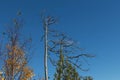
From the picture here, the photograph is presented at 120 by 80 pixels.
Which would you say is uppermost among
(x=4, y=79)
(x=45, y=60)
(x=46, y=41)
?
(x=46, y=41)

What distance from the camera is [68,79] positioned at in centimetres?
3556

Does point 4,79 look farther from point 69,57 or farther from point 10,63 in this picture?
point 69,57

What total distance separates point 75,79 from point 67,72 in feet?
6.49

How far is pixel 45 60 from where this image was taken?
64.0 ft

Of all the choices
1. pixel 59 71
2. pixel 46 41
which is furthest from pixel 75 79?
pixel 46 41

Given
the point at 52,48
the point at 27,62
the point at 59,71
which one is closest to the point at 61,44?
the point at 52,48

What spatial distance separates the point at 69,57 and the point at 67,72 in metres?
13.8

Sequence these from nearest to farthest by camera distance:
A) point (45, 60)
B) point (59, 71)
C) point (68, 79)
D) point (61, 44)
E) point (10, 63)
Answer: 1. point (10, 63)
2. point (45, 60)
3. point (61, 44)
4. point (59, 71)
5. point (68, 79)

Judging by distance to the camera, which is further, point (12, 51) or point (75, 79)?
point (75, 79)

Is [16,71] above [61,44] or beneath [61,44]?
beneath

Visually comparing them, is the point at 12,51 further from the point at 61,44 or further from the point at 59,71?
the point at 59,71

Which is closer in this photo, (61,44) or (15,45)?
(15,45)

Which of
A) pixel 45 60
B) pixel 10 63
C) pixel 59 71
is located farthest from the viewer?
pixel 59 71

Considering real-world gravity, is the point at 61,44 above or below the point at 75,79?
above
